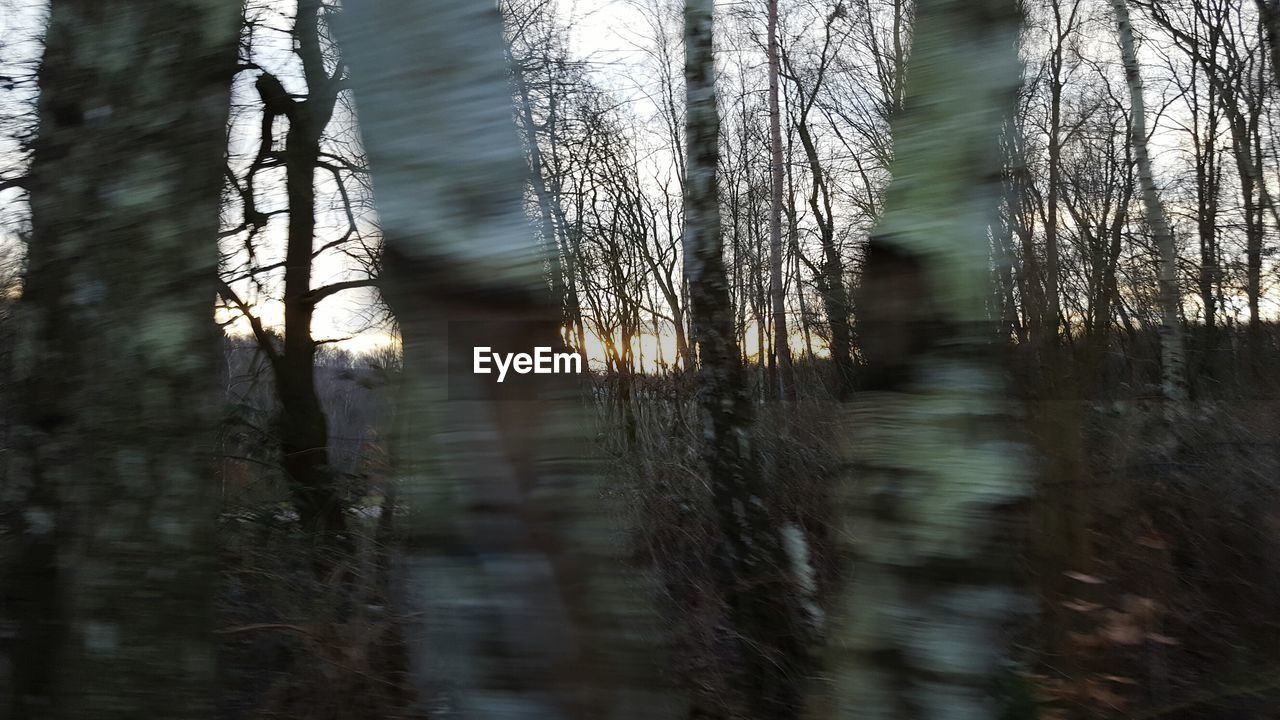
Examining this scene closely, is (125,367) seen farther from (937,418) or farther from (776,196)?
(776,196)

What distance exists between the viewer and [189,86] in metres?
2.61

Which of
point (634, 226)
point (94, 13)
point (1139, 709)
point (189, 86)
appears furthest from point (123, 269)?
point (634, 226)

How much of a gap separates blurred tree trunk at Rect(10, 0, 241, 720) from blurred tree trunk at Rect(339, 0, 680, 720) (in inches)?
78.3

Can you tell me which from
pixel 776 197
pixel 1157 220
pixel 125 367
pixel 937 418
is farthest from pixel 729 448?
pixel 776 197

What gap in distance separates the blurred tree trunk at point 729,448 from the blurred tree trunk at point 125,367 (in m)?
3.52

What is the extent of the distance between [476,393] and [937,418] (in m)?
0.73

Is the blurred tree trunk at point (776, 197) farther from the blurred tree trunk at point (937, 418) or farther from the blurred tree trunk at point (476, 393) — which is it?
the blurred tree trunk at point (476, 393)

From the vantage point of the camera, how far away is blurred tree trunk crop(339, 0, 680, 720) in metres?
0.89

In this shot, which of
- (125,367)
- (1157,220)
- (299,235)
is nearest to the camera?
(125,367)

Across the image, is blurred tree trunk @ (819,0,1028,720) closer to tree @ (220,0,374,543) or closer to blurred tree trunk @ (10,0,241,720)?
blurred tree trunk @ (10,0,241,720)

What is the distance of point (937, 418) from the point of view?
128 cm

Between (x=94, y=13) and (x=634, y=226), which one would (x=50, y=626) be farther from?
(x=634, y=226)

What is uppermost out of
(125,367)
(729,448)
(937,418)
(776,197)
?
(776,197)

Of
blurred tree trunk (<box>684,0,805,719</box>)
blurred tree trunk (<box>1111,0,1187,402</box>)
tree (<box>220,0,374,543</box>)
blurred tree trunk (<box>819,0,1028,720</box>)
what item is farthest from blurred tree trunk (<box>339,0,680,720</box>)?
blurred tree trunk (<box>1111,0,1187,402</box>)
